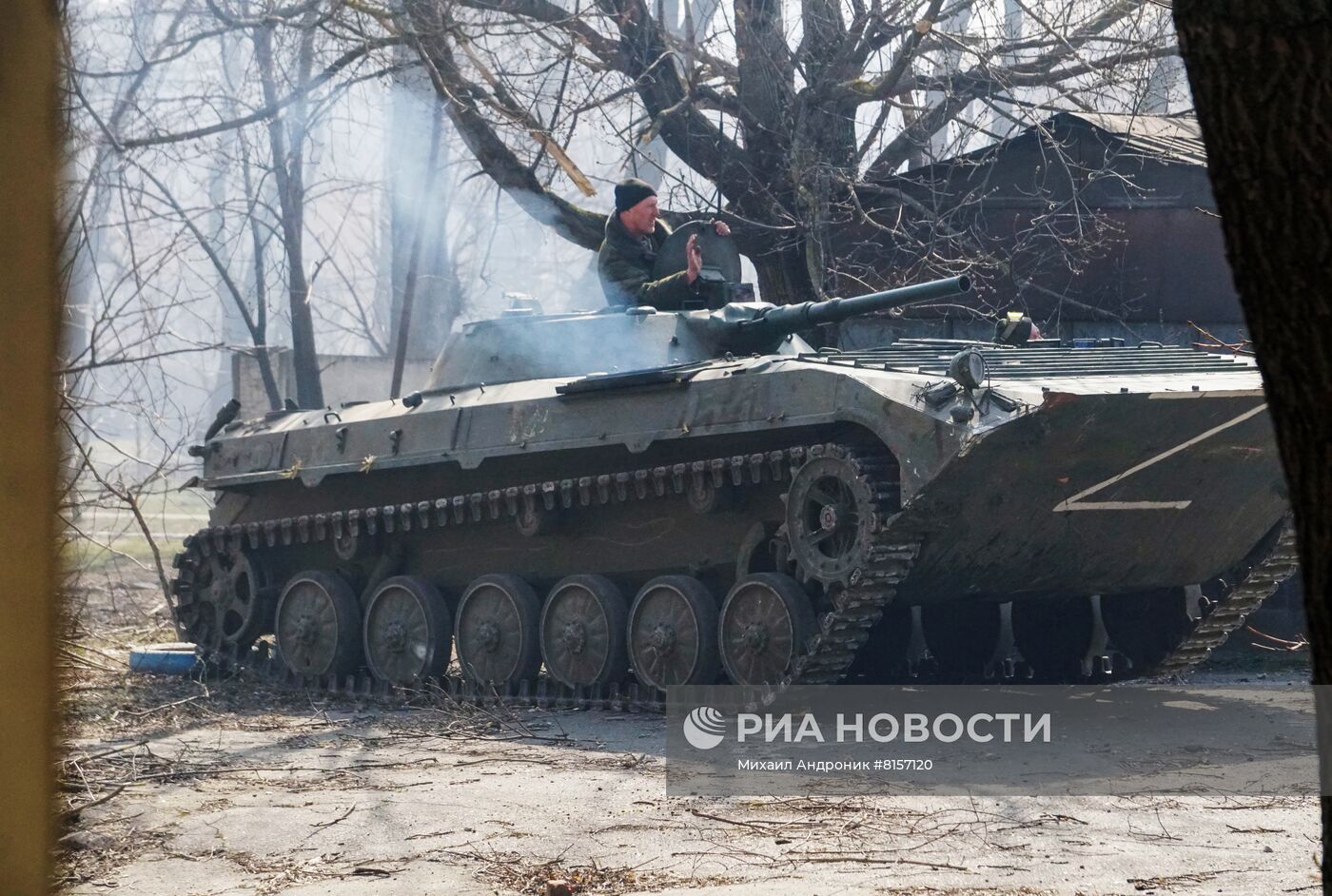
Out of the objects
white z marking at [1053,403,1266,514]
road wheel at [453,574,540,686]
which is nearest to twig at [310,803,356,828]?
white z marking at [1053,403,1266,514]

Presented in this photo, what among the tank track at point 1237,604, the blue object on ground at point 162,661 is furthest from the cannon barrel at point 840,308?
the blue object on ground at point 162,661

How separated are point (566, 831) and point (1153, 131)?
1079cm

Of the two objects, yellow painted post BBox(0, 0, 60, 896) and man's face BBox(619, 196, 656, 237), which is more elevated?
man's face BBox(619, 196, 656, 237)

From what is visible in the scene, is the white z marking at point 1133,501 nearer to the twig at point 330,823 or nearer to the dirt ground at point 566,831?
the dirt ground at point 566,831

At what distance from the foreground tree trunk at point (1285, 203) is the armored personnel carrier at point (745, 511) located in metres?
5.27

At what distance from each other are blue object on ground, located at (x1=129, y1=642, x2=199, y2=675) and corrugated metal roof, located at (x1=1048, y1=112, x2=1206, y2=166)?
8.23 metres

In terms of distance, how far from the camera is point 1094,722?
920 cm

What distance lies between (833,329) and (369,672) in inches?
183

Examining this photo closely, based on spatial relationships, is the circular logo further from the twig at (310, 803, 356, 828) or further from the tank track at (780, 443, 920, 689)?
the twig at (310, 803, 356, 828)

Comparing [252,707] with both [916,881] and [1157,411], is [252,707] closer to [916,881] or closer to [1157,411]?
[1157,411]

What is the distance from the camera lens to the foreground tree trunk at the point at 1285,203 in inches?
109

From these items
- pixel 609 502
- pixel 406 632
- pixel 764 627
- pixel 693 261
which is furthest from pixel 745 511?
pixel 406 632

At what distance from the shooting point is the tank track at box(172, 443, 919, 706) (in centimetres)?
870

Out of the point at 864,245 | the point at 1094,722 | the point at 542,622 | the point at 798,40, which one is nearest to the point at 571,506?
the point at 542,622
